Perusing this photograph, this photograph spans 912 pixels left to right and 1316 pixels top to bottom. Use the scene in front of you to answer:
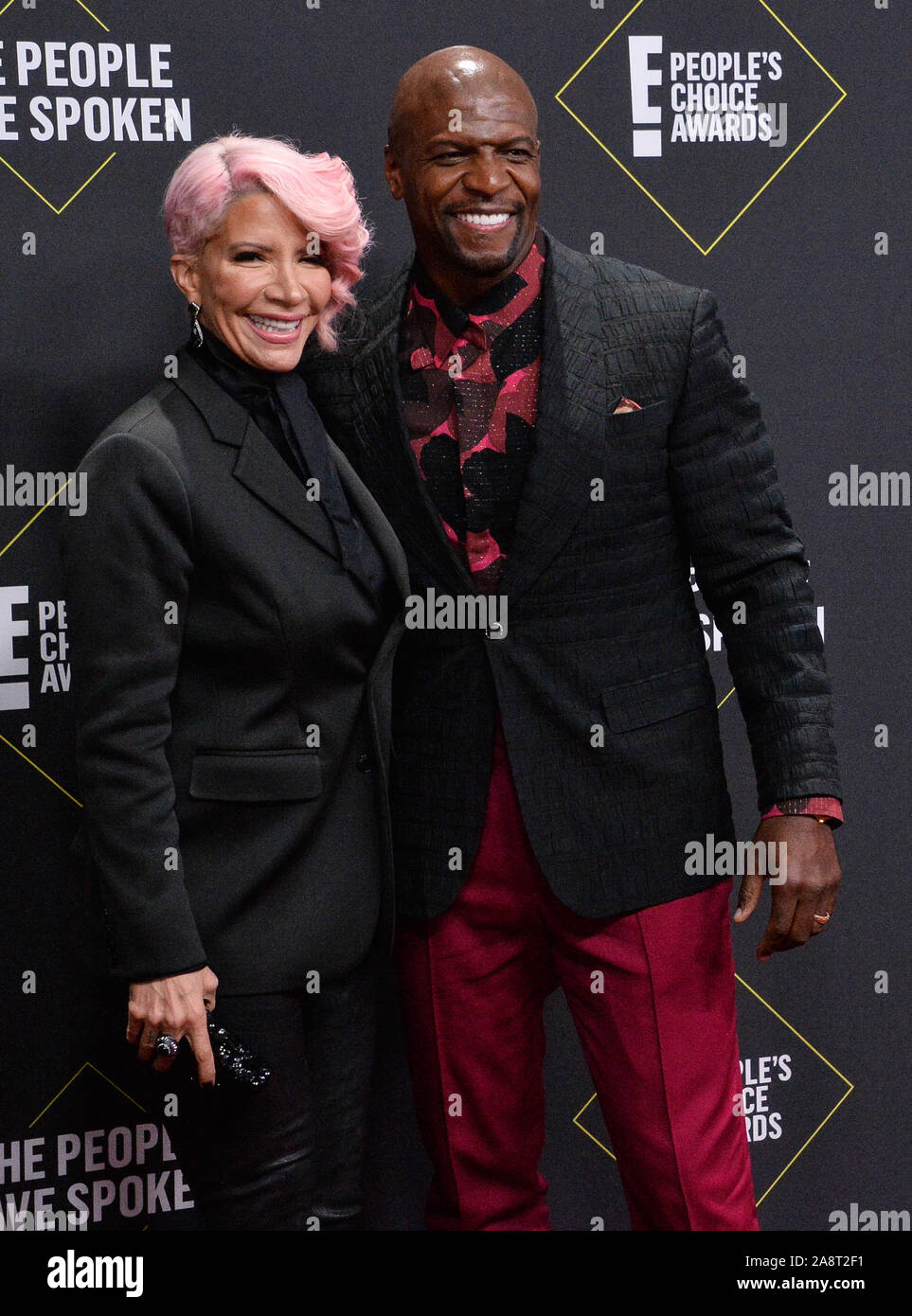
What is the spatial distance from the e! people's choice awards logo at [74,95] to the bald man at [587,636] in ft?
1.51

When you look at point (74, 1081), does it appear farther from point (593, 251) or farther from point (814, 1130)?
point (593, 251)

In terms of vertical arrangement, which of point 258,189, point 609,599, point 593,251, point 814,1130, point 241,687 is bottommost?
point 814,1130

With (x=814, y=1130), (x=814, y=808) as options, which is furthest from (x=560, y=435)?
(x=814, y=1130)

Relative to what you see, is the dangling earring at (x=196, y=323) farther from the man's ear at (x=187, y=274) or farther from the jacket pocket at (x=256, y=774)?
the jacket pocket at (x=256, y=774)

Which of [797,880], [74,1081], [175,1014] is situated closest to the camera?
[175,1014]

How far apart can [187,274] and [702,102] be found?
1.02 m

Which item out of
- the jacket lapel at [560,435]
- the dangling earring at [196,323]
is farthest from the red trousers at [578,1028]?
the dangling earring at [196,323]

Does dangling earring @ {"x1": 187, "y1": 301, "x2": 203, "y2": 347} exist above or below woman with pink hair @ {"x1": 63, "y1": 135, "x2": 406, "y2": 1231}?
above

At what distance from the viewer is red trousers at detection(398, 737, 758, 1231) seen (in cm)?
192

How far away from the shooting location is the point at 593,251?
2.34 m

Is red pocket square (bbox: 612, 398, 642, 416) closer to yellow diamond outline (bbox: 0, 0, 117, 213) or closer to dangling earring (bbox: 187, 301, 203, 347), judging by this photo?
dangling earring (bbox: 187, 301, 203, 347)

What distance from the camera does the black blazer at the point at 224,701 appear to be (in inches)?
64.2

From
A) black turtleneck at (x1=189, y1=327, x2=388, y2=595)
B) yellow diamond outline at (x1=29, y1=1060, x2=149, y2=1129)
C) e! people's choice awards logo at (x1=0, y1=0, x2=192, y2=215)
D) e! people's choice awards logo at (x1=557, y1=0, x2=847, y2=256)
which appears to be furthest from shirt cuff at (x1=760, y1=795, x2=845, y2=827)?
e! people's choice awards logo at (x1=0, y1=0, x2=192, y2=215)

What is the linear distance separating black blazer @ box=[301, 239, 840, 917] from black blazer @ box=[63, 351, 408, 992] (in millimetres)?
113
